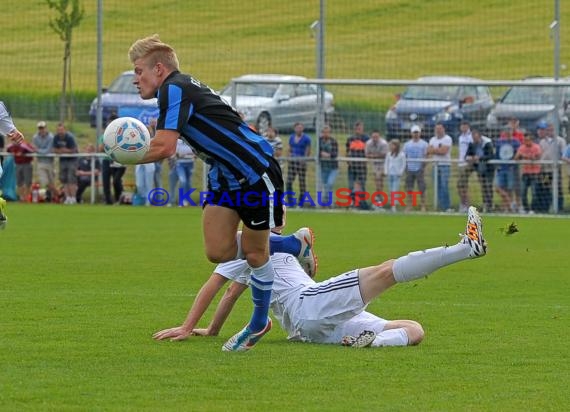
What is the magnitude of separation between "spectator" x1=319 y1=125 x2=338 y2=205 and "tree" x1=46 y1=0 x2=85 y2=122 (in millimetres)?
6618

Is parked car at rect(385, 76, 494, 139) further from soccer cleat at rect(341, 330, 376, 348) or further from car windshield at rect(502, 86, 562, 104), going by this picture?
soccer cleat at rect(341, 330, 376, 348)

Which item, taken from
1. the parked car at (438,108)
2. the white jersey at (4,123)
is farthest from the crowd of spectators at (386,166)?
the white jersey at (4,123)

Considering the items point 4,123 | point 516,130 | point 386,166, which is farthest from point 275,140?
point 4,123

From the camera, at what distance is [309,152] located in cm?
2586

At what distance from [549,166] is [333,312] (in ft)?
54.8

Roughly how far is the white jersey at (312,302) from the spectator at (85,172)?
18.6m

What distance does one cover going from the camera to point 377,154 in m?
25.6

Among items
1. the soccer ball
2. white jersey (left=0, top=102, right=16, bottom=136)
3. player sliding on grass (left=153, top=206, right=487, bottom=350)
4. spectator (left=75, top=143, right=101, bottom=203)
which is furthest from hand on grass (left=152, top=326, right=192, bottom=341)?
spectator (left=75, top=143, right=101, bottom=203)

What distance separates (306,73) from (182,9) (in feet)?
11.9

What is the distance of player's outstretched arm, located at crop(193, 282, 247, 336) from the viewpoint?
9.23 m

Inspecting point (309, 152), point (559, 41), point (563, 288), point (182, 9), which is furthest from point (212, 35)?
point (563, 288)

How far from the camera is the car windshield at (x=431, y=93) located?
84.2 feet

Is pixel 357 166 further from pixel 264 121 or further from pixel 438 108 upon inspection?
pixel 264 121

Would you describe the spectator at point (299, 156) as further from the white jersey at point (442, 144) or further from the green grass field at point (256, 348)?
the green grass field at point (256, 348)
